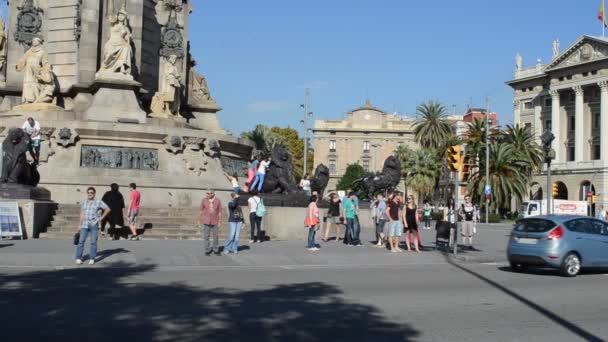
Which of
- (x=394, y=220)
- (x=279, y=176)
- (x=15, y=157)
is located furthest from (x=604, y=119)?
(x=15, y=157)

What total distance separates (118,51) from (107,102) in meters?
1.83

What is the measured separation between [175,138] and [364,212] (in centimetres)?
963

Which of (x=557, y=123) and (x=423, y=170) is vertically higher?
(x=557, y=123)

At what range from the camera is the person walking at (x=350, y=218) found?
870 inches

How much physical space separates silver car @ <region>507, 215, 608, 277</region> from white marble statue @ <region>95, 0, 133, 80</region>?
14.5 m

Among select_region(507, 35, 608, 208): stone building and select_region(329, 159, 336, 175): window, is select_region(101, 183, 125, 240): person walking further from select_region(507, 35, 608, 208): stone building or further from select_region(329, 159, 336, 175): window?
select_region(329, 159, 336, 175): window

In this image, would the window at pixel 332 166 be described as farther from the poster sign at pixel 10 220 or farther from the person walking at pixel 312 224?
the poster sign at pixel 10 220

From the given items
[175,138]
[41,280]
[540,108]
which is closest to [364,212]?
[175,138]

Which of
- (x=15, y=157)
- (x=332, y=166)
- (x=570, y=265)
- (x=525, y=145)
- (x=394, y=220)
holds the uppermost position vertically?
(x=332, y=166)

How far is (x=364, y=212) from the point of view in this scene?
→ 2986cm

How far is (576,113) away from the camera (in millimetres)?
88250

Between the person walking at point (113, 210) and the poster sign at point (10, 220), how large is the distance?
2161 millimetres

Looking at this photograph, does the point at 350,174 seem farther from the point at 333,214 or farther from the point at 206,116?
the point at 333,214

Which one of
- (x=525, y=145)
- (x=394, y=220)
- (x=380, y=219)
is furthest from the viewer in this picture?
(x=525, y=145)
